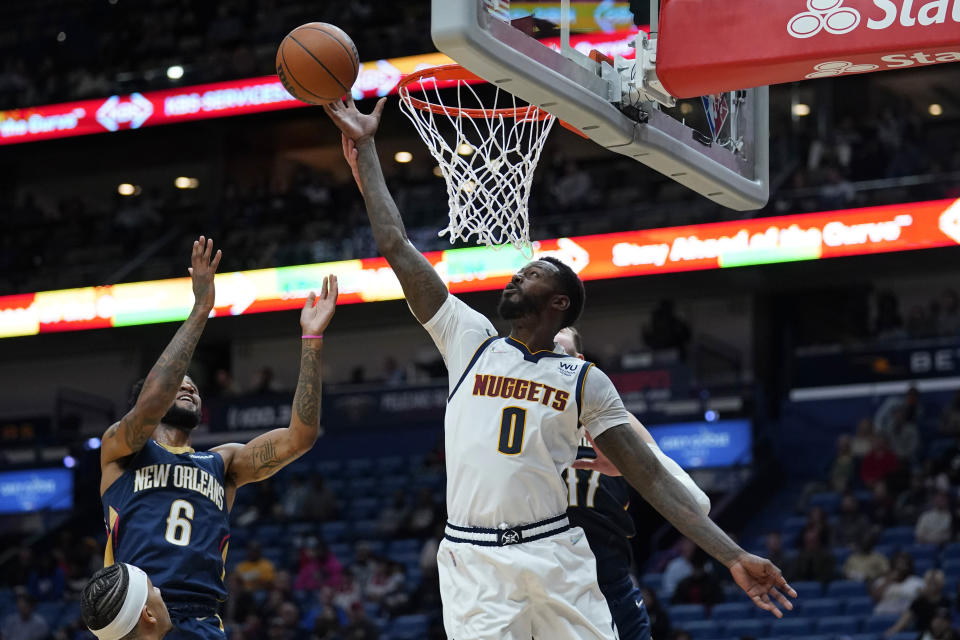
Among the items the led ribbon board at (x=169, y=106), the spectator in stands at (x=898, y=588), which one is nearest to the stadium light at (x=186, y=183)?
the led ribbon board at (x=169, y=106)

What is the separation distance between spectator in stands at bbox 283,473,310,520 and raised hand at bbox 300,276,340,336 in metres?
13.2

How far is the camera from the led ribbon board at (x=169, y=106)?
20.3m

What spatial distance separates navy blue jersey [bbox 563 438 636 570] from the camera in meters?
5.55

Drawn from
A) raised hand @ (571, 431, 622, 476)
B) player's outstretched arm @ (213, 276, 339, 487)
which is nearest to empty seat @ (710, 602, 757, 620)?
player's outstretched arm @ (213, 276, 339, 487)

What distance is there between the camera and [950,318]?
688 inches

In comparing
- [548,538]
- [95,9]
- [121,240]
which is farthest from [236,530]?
[548,538]

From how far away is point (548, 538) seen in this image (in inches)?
173

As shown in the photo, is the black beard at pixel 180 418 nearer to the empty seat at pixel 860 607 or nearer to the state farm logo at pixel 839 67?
the state farm logo at pixel 839 67

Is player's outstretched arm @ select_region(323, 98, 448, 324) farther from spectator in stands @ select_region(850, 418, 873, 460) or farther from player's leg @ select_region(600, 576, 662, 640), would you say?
spectator in stands @ select_region(850, 418, 873, 460)

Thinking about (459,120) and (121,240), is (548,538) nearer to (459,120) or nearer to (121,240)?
(459,120)

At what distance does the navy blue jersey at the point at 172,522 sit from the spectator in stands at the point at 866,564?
9525 millimetres

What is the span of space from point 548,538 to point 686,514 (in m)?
0.46

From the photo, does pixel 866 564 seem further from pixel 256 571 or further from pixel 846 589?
pixel 256 571

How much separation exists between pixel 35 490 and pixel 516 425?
1802cm
